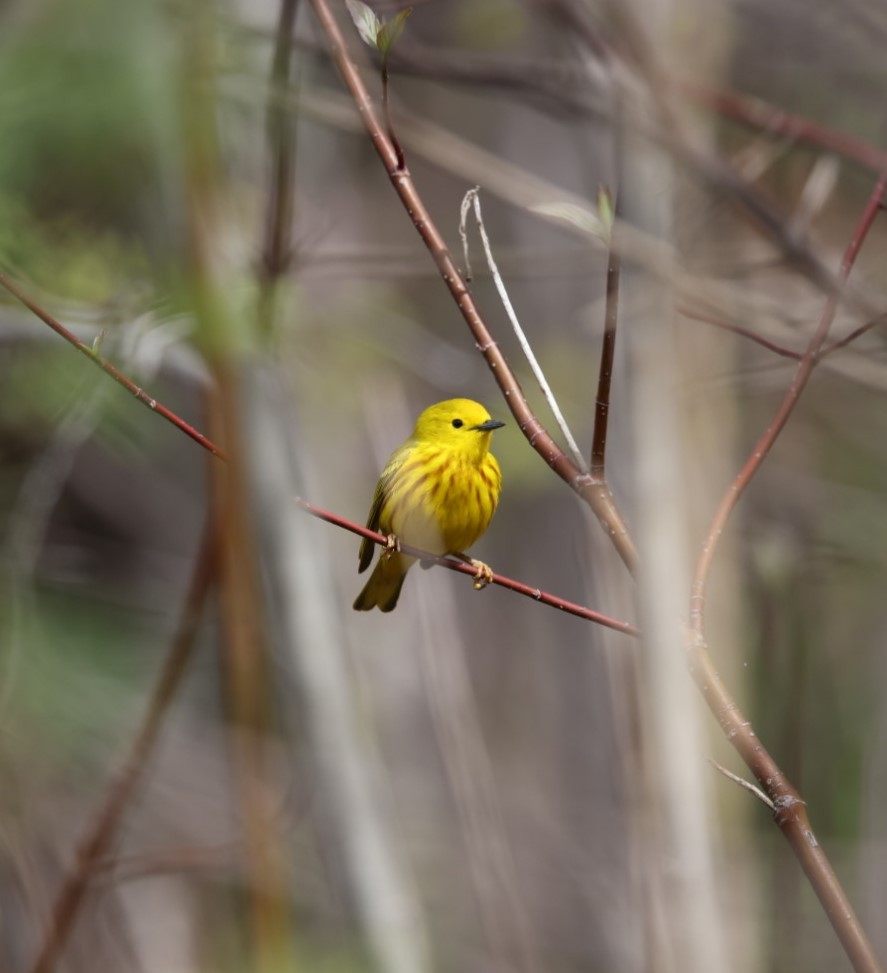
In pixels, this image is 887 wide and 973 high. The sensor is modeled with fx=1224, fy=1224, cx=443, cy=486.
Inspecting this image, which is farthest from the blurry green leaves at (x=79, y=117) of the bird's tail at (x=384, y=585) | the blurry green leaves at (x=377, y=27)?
the blurry green leaves at (x=377, y=27)

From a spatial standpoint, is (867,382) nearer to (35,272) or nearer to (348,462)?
(35,272)

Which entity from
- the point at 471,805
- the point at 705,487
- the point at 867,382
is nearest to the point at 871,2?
the point at 867,382

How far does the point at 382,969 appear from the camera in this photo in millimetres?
1907

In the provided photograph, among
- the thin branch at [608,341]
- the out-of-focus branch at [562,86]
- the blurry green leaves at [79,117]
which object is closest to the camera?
the thin branch at [608,341]

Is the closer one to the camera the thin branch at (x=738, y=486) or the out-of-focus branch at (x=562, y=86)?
the thin branch at (x=738, y=486)

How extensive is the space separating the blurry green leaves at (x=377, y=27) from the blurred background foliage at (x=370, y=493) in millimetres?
301

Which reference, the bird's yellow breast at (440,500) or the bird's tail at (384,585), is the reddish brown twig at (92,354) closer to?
the bird's yellow breast at (440,500)

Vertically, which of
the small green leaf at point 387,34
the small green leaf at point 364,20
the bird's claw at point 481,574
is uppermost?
the small green leaf at point 364,20

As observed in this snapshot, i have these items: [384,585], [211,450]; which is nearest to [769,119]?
[384,585]

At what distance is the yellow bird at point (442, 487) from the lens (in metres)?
3.11

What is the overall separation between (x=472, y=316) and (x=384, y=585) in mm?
1824

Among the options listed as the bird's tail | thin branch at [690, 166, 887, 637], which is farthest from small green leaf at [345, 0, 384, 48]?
the bird's tail

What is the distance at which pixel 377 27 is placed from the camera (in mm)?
1809

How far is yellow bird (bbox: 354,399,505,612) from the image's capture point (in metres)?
3.11
